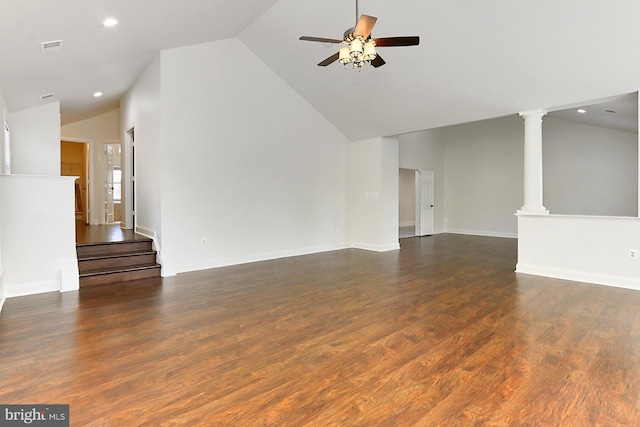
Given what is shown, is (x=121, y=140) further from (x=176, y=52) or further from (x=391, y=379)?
(x=391, y=379)

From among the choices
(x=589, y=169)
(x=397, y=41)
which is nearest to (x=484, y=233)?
(x=589, y=169)

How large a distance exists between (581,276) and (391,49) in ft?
14.4

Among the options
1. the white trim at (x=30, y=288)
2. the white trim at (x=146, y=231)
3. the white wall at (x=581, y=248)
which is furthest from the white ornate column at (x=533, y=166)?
the white trim at (x=30, y=288)

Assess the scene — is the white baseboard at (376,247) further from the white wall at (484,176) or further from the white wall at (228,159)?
the white wall at (484,176)

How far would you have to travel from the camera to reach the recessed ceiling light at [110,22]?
375 cm

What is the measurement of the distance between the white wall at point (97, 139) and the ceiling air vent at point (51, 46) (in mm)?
5650

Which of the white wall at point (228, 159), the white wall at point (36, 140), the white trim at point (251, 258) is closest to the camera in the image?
the white wall at point (228, 159)

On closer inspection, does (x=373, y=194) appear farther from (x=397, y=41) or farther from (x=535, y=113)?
(x=397, y=41)

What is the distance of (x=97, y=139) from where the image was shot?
8.92 meters

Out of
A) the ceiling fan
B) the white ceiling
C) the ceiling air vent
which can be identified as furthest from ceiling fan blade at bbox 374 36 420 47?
the ceiling air vent

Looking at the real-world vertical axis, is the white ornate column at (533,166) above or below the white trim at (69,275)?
above

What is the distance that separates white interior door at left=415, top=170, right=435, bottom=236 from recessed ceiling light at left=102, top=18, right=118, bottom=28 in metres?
8.85

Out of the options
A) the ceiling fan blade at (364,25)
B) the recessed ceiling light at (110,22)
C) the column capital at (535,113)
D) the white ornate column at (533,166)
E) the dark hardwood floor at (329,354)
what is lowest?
the dark hardwood floor at (329,354)

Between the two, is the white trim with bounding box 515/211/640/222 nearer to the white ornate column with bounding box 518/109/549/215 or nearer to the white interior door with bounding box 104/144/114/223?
the white ornate column with bounding box 518/109/549/215
